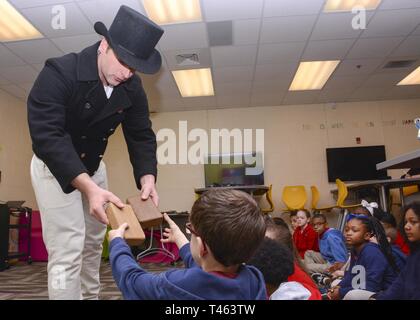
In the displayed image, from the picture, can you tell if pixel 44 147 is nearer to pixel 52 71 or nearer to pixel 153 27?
pixel 52 71

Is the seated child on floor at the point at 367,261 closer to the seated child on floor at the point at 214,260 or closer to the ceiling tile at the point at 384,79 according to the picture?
the seated child on floor at the point at 214,260

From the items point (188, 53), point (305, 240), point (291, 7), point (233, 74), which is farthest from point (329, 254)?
point (233, 74)

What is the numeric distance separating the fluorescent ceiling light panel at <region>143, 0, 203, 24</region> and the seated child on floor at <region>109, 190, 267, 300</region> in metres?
3.16

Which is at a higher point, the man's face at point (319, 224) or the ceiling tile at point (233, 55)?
the ceiling tile at point (233, 55)

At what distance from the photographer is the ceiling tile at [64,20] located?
3592 millimetres

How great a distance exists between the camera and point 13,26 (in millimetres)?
3932

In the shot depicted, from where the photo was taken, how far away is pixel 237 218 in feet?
2.75

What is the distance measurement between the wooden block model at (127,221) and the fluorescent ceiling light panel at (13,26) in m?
3.43

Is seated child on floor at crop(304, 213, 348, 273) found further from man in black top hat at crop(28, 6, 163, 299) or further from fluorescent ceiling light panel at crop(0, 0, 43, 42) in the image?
fluorescent ceiling light panel at crop(0, 0, 43, 42)

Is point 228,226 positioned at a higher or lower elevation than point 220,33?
lower

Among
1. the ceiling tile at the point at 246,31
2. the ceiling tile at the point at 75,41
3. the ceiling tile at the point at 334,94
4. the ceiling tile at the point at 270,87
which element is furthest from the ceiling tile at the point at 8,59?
the ceiling tile at the point at 334,94

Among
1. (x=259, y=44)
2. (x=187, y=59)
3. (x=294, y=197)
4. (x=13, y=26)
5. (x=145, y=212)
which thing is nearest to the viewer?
(x=145, y=212)

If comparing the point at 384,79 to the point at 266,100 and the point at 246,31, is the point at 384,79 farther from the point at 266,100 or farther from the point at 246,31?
the point at 246,31

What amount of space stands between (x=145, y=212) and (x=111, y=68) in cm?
47
